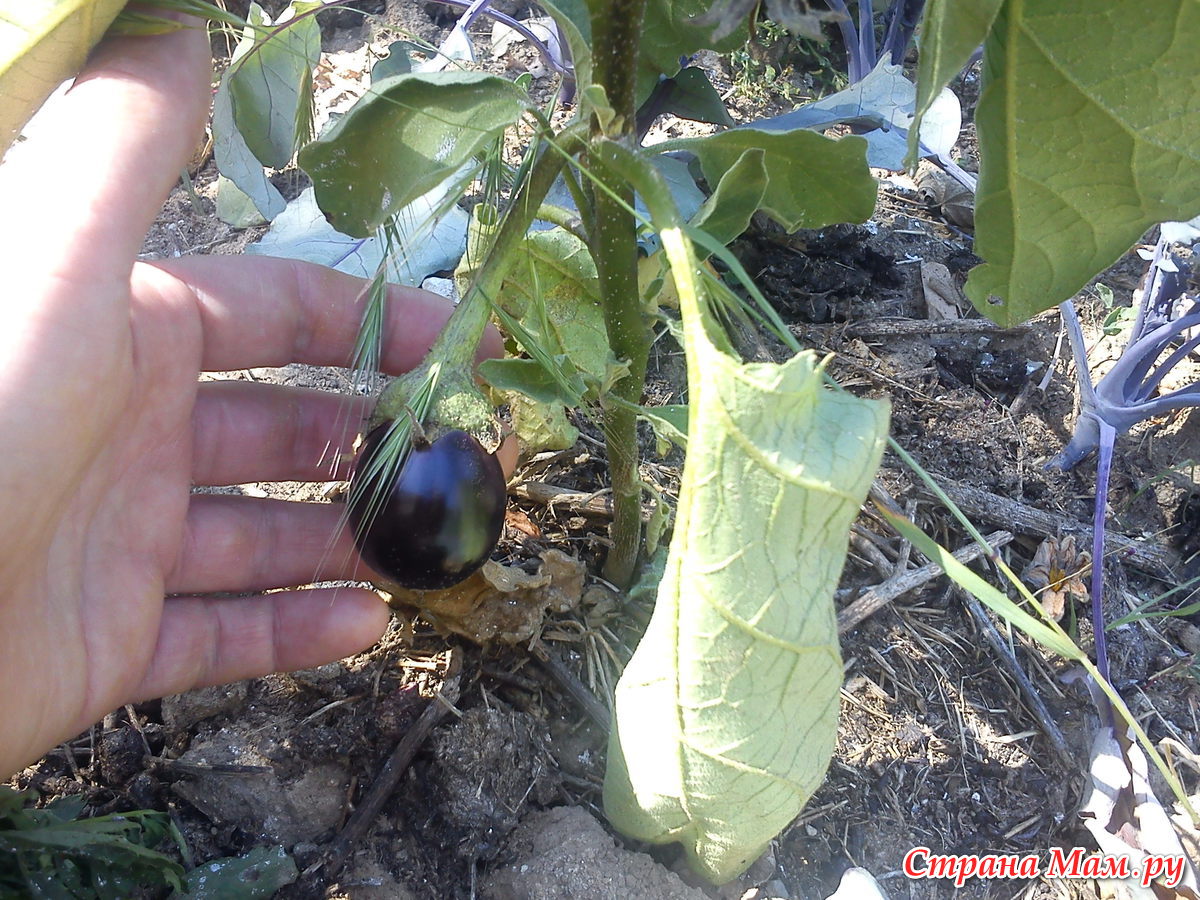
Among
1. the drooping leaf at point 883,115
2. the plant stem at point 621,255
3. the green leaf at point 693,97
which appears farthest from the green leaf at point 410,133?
the green leaf at point 693,97

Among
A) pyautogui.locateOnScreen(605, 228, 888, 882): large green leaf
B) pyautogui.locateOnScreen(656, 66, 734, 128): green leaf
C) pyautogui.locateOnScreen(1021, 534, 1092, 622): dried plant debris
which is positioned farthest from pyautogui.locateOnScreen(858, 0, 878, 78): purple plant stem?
pyautogui.locateOnScreen(605, 228, 888, 882): large green leaf

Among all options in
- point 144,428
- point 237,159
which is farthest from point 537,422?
point 237,159

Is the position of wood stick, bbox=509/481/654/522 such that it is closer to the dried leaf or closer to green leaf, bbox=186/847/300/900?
green leaf, bbox=186/847/300/900

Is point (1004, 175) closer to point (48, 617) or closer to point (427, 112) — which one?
point (427, 112)

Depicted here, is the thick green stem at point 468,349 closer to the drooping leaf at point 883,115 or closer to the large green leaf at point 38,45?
the large green leaf at point 38,45

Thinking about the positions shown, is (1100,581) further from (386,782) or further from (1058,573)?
(386,782)

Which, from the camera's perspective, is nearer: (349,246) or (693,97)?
(349,246)

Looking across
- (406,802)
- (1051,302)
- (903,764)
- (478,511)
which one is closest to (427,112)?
(478,511)
